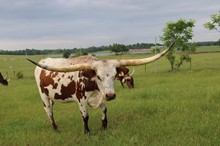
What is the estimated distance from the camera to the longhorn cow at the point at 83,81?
22.6ft

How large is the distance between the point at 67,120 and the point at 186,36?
22.4 meters

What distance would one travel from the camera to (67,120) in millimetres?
9891

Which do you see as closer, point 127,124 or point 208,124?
point 208,124

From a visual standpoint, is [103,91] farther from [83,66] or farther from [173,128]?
[173,128]

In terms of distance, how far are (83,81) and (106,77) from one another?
102cm

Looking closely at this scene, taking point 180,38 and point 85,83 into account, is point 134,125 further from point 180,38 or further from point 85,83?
point 180,38

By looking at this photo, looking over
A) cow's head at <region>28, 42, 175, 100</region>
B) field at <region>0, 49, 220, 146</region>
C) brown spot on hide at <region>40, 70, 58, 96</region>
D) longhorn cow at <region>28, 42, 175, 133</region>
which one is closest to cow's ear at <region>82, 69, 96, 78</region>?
longhorn cow at <region>28, 42, 175, 133</region>

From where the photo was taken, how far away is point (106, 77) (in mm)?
6906

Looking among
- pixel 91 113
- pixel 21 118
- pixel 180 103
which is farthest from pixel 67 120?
pixel 180 103

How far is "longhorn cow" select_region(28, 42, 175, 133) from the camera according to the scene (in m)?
6.89

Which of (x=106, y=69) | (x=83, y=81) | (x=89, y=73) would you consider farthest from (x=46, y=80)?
(x=106, y=69)

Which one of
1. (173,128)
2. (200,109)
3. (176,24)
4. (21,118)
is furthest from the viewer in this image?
(176,24)

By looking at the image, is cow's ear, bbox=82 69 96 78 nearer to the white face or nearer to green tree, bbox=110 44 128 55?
the white face

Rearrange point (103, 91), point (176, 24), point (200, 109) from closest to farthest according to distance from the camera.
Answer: point (103, 91) < point (200, 109) < point (176, 24)
